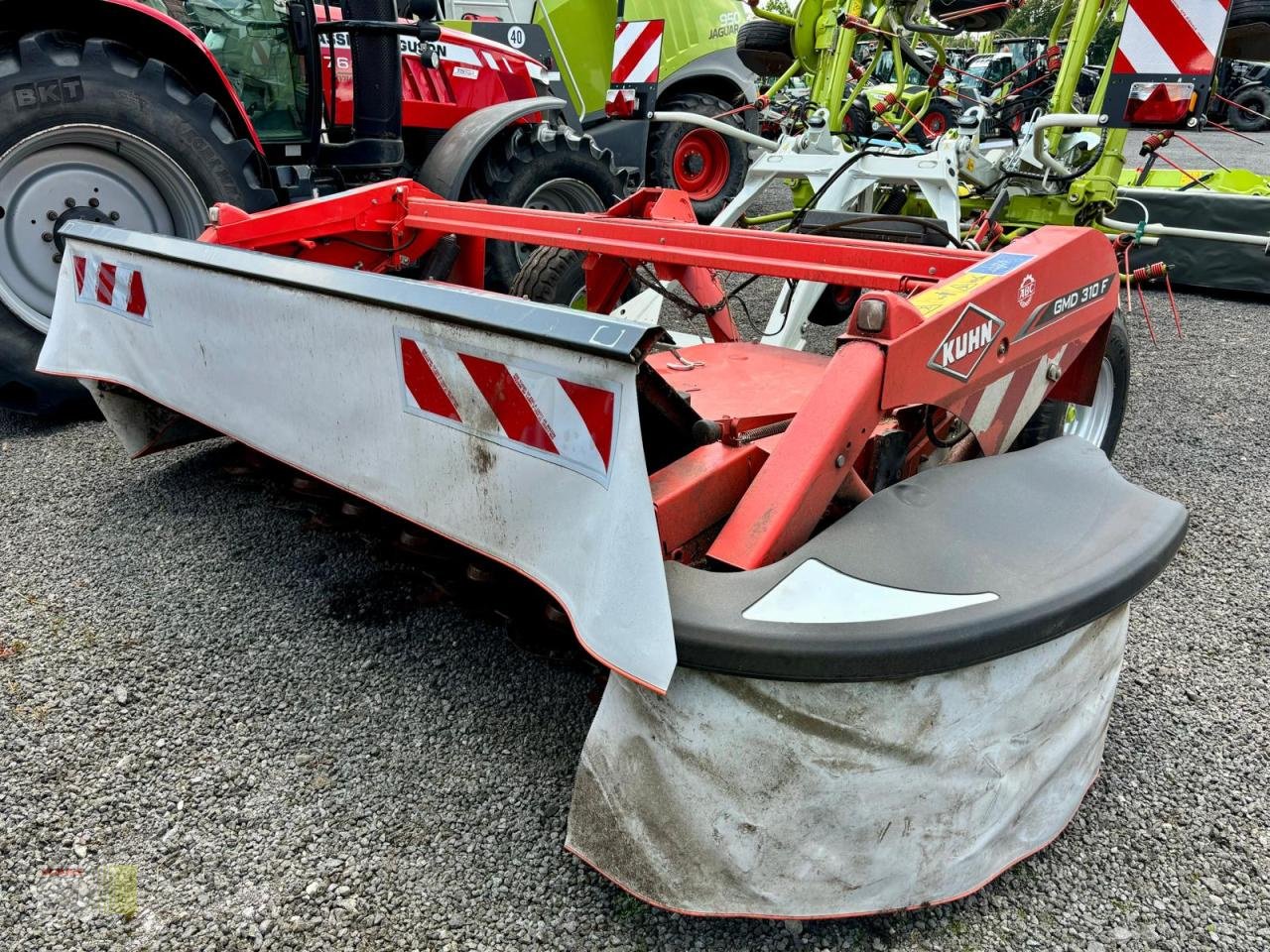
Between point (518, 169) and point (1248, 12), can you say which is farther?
point (518, 169)

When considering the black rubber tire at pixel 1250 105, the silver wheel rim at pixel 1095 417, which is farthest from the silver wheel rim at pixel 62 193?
the black rubber tire at pixel 1250 105

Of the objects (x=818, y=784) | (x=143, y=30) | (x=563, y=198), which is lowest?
(x=818, y=784)

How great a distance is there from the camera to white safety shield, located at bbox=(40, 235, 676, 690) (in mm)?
1334

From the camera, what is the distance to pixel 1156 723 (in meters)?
1.97

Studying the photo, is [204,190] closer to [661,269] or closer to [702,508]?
[661,269]

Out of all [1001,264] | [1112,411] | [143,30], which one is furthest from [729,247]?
[143,30]

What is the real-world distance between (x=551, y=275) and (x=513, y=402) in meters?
1.66

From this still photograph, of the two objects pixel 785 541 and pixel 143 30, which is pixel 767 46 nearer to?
pixel 143 30

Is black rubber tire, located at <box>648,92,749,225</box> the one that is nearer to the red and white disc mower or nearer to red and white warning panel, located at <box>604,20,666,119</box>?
red and white warning panel, located at <box>604,20,666,119</box>

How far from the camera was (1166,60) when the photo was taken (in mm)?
3570

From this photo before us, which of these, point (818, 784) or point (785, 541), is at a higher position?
point (785, 541)

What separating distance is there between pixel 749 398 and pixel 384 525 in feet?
2.93

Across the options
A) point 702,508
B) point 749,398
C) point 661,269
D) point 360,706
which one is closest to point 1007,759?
point 702,508

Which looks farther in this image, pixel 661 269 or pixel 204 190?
pixel 204 190
